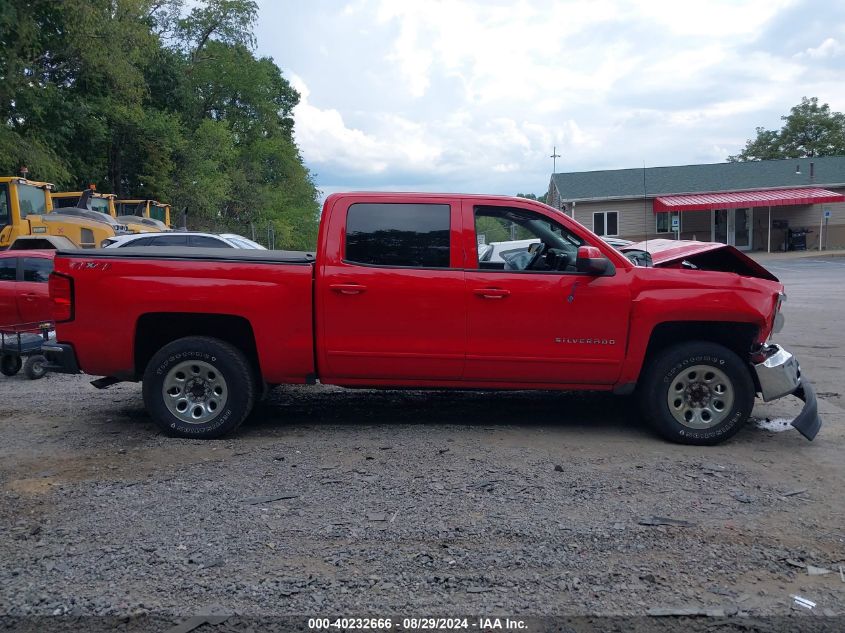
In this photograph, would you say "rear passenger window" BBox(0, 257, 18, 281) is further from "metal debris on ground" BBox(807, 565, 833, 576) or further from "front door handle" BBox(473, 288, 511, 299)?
"metal debris on ground" BBox(807, 565, 833, 576)

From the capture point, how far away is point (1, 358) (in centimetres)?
923

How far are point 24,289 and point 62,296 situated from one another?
471 centimetres

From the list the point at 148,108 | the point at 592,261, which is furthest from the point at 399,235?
the point at 148,108

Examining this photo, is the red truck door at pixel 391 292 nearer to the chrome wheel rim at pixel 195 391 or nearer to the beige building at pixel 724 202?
the chrome wheel rim at pixel 195 391

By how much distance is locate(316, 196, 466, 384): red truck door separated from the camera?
5.85 metres

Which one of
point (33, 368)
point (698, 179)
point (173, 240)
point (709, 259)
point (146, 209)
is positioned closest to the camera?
point (709, 259)

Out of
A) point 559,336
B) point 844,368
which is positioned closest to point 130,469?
point 559,336

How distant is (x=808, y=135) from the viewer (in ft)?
197

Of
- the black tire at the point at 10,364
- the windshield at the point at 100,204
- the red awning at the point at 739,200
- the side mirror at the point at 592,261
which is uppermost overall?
the red awning at the point at 739,200

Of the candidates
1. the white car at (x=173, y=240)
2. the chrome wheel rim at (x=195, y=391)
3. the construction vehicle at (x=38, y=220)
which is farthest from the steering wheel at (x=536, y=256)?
the construction vehicle at (x=38, y=220)

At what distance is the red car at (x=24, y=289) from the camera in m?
9.82

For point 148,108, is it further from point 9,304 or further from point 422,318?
point 422,318

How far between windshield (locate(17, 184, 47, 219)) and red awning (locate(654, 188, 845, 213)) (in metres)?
28.9

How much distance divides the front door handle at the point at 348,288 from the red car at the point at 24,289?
5.69 meters
